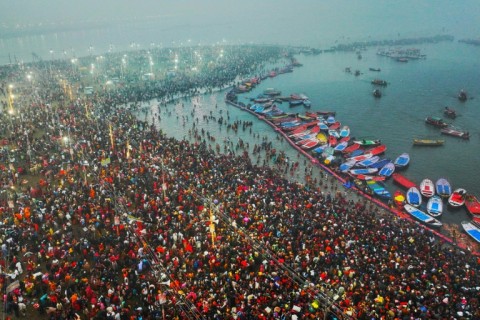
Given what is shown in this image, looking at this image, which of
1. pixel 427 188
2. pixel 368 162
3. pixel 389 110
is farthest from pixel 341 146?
pixel 389 110

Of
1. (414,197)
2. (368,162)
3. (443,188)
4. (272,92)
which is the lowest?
(414,197)

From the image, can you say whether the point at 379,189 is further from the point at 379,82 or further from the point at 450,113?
the point at 379,82

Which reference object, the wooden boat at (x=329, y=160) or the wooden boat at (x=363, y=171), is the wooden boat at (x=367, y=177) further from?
the wooden boat at (x=329, y=160)

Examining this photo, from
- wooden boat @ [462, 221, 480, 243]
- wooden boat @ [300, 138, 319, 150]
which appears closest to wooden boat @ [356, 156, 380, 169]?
wooden boat @ [300, 138, 319, 150]

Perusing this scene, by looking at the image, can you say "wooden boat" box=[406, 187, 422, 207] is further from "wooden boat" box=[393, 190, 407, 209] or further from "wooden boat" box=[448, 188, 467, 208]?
"wooden boat" box=[448, 188, 467, 208]

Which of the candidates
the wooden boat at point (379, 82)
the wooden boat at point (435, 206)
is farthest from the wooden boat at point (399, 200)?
the wooden boat at point (379, 82)

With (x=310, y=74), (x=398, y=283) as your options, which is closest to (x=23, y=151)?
(x=398, y=283)
